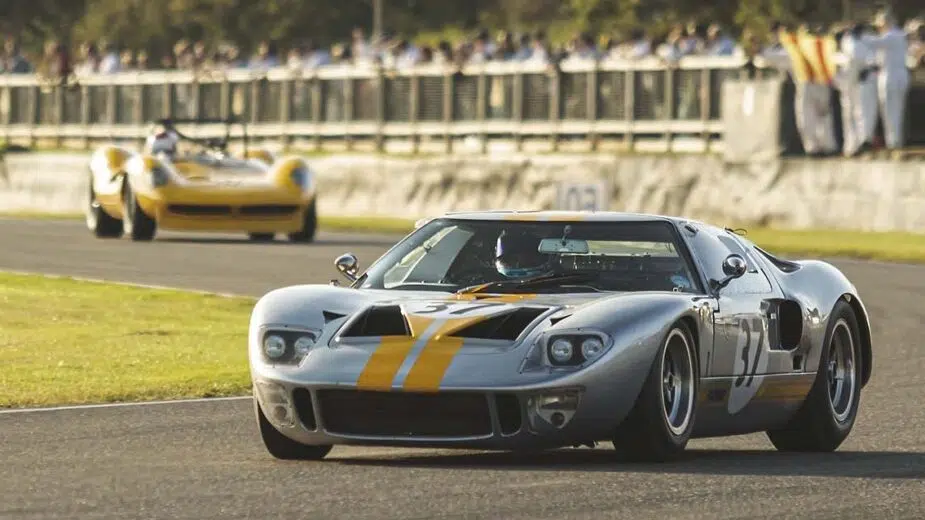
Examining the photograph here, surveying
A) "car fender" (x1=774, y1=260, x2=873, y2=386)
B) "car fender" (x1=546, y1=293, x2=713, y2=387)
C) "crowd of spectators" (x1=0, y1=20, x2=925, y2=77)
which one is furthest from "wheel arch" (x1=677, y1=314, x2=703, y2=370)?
"crowd of spectators" (x1=0, y1=20, x2=925, y2=77)

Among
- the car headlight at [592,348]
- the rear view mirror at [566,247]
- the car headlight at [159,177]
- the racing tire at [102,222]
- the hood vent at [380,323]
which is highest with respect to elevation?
the car headlight at [159,177]

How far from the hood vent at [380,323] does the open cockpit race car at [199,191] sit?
57.1 ft

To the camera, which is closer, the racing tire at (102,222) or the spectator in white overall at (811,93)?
the racing tire at (102,222)

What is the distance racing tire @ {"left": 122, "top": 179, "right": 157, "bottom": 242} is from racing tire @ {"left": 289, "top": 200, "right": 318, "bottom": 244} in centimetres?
162

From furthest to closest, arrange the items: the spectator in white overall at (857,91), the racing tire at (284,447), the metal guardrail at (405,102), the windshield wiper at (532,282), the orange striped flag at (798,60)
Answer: the metal guardrail at (405,102) < the orange striped flag at (798,60) < the spectator in white overall at (857,91) < the windshield wiper at (532,282) < the racing tire at (284,447)

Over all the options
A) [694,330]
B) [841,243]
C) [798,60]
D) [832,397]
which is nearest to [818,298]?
[832,397]

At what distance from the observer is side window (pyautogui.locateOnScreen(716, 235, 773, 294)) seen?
9961 mm

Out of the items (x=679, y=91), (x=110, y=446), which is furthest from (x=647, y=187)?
(x=110, y=446)

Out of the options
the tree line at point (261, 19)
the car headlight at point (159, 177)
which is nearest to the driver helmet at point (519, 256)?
the car headlight at point (159, 177)

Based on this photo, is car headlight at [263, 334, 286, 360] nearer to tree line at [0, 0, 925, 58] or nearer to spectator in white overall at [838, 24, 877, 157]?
spectator in white overall at [838, 24, 877, 157]

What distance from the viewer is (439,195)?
32.5 m

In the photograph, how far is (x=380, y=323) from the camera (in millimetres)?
9031

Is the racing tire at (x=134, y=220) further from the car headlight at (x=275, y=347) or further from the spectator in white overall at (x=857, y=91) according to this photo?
the car headlight at (x=275, y=347)

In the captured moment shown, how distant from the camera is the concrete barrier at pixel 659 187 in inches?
1088
